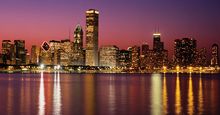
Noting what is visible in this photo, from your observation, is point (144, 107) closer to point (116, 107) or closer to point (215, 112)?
point (116, 107)

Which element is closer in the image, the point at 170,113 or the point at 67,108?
the point at 170,113

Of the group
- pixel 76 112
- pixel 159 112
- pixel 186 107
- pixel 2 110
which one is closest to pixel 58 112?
pixel 76 112

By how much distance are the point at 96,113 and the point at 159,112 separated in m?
6.11

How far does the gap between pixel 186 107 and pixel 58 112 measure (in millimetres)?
14124

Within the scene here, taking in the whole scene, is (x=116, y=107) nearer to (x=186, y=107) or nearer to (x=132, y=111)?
(x=132, y=111)

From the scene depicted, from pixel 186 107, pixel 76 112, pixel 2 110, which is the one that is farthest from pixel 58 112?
pixel 186 107

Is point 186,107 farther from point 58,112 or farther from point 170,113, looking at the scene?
point 58,112

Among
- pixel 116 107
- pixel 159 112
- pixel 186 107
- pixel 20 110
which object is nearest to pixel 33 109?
pixel 20 110

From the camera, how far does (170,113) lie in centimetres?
4153

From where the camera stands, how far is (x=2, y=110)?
43.6m

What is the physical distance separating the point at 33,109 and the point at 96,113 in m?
7.10

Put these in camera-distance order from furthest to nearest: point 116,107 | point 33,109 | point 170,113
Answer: point 116,107
point 33,109
point 170,113

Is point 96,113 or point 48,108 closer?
point 96,113

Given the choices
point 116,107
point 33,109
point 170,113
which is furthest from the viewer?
point 116,107
